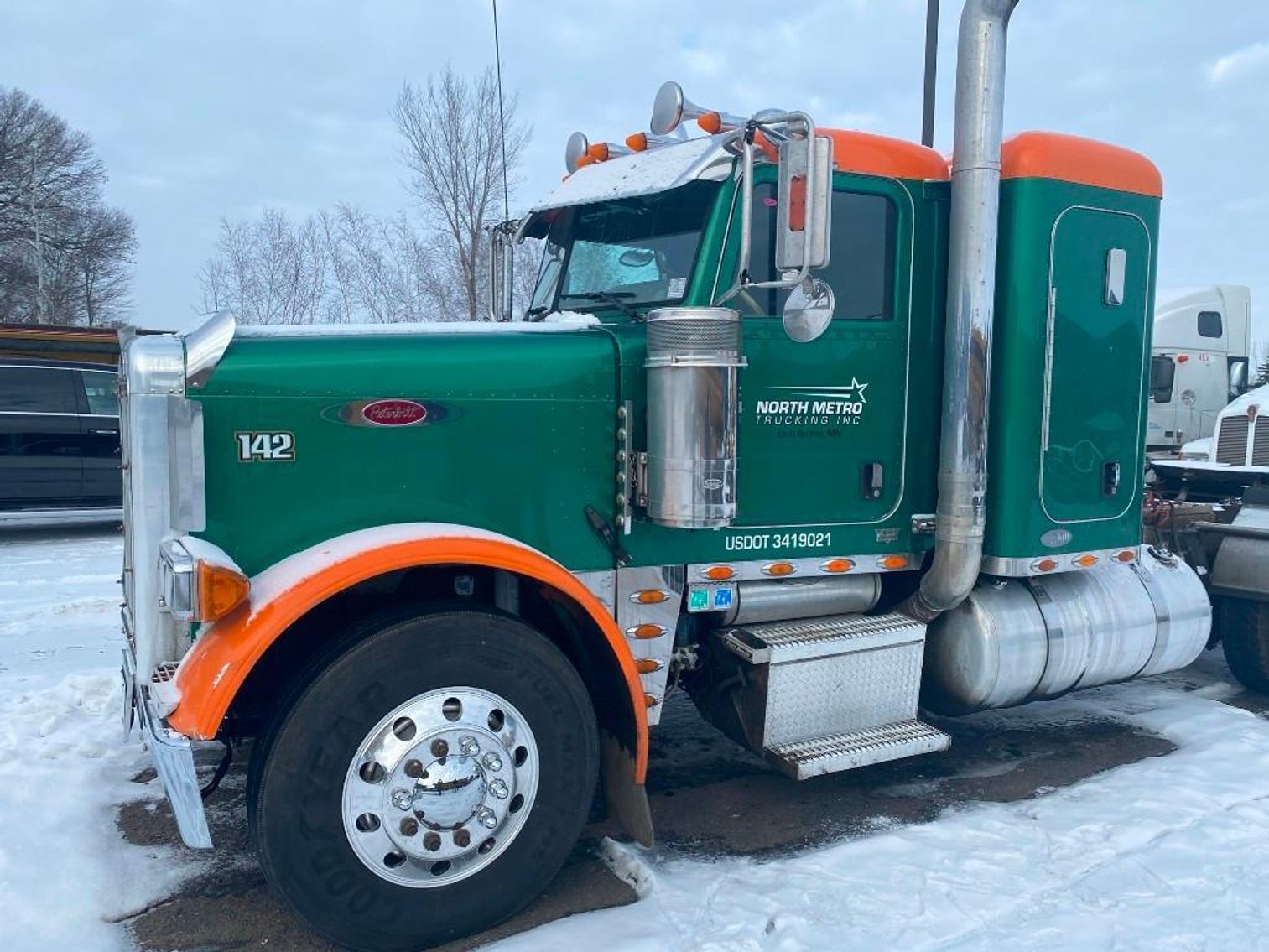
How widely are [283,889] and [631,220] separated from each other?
9.23ft

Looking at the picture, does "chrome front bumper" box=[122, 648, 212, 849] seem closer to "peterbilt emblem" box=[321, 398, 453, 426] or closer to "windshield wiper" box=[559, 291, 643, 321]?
"peterbilt emblem" box=[321, 398, 453, 426]

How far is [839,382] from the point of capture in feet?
14.1

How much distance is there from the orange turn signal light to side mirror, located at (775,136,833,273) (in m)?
2.00

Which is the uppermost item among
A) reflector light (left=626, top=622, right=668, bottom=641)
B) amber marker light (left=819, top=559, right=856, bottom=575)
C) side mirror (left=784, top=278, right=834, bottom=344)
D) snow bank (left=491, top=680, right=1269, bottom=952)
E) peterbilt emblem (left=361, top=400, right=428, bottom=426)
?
side mirror (left=784, top=278, right=834, bottom=344)

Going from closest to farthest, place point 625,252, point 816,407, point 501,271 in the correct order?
1. point 816,407
2. point 625,252
3. point 501,271

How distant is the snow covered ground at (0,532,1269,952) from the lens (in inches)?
133

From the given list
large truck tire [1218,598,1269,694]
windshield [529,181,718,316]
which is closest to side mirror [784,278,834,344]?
windshield [529,181,718,316]

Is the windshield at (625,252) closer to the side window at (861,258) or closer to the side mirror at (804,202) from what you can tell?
the side window at (861,258)

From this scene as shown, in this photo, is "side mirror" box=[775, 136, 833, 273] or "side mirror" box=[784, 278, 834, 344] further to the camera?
"side mirror" box=[784, 278, 834, 344]

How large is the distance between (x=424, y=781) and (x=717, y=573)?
1.41 metres

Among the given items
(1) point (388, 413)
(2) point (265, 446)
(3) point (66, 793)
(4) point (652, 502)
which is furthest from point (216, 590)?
(3) point (66, 793)

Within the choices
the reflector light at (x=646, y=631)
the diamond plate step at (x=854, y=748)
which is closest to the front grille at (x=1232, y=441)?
the diamond plate step at (x=854, y=748)

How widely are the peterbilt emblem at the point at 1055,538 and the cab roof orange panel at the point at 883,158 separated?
163 centimetres

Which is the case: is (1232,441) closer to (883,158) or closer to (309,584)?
(883,158)
